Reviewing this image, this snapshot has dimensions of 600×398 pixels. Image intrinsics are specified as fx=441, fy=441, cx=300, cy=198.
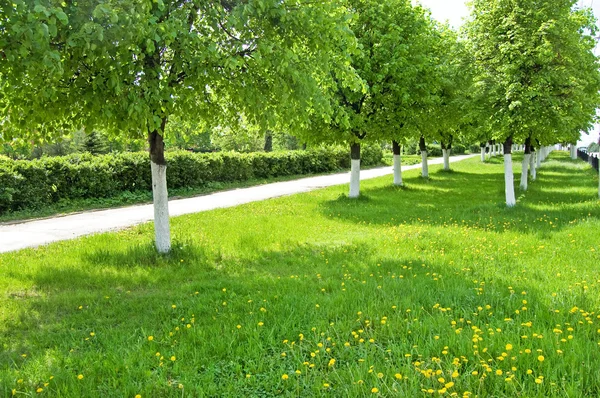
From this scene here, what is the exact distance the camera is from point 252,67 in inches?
261

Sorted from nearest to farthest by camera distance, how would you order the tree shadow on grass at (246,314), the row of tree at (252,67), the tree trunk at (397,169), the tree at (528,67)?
1. the tree shadow on grass at (246,314)
2. the row of tree at (252,67)
3. the tree at (528,67)
4. the tree trunk at (397,169)

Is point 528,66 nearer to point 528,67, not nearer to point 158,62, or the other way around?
point 528,67

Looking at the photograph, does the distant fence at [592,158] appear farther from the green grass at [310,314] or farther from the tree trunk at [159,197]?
the tree trunk at [159,197]

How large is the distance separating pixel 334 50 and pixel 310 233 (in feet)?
12.2

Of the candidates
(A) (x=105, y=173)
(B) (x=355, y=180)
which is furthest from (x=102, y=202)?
(B) (x=355, y=180)

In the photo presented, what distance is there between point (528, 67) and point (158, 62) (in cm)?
969

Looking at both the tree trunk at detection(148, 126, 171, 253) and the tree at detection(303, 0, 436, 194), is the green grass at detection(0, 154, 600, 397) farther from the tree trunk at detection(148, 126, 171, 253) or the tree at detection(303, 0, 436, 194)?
the tree at detection(303, 0, 436, 194)

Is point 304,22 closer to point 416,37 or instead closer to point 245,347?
point 245,347

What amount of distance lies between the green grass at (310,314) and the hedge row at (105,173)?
525 cm

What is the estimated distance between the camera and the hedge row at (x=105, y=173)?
40.4ft

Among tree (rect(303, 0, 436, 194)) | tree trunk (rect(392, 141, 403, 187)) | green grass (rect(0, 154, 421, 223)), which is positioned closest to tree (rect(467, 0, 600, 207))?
tree (rect(303, 0, 436, 194))

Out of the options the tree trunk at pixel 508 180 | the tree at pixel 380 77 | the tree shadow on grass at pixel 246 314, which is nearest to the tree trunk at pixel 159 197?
the tree shadow on grass at pixel 246 314

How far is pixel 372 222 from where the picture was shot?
1048 centimetres

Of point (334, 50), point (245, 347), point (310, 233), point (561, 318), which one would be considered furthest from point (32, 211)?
point (561, 318)
